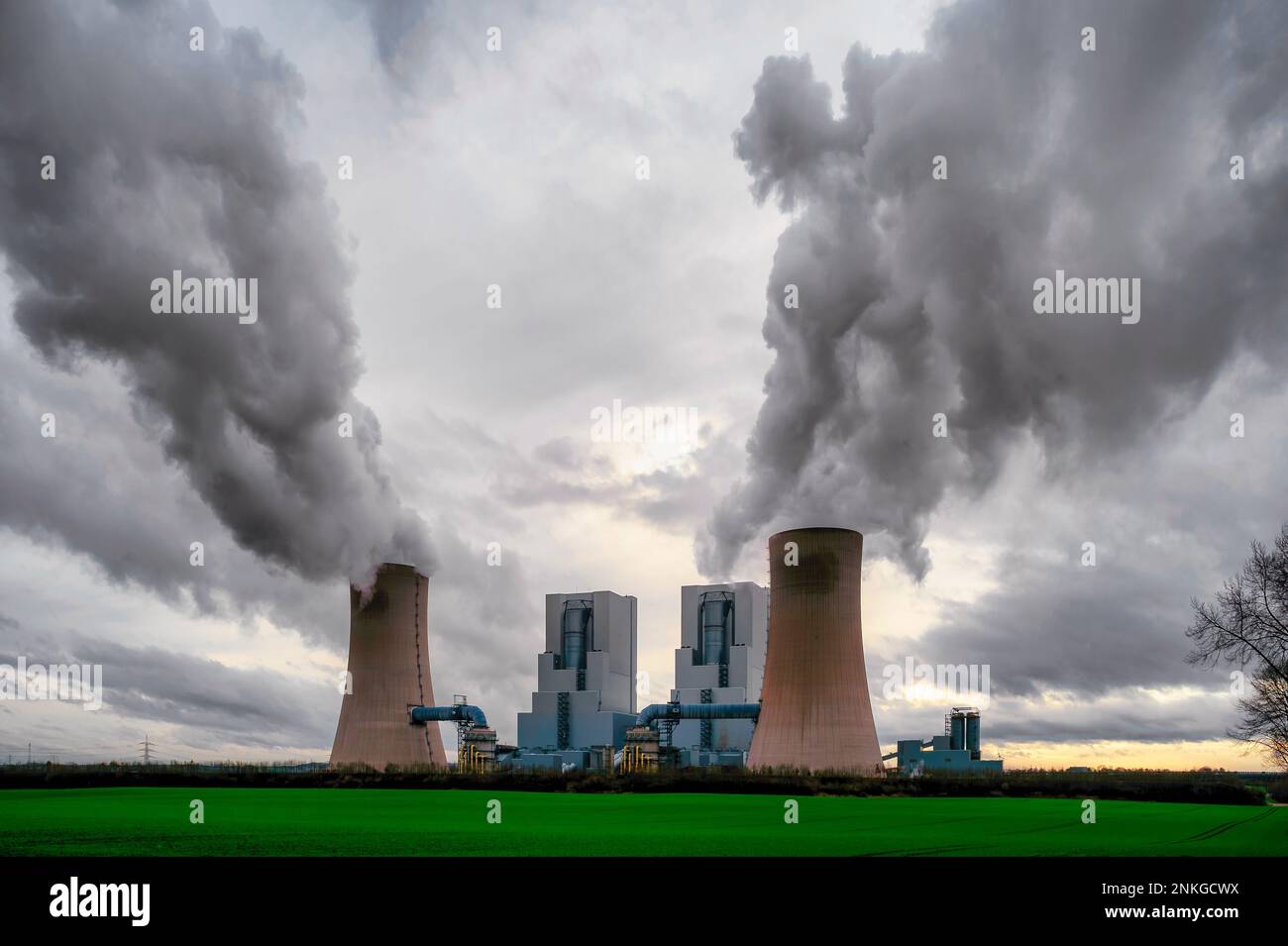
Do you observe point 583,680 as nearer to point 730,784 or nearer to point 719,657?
point 719,657

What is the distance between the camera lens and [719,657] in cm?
5206

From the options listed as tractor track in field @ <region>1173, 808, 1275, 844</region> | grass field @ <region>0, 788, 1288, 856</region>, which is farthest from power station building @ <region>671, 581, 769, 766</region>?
tractor track in field @ <region>1173, 808, 1275, 844</region>

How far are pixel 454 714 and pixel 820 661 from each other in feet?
66.9

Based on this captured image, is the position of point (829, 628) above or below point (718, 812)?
above

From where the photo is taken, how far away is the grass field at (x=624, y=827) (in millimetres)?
11727

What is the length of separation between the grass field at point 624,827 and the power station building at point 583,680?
25745 mm

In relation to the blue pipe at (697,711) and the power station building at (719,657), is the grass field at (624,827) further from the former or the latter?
the power station building at (719,657)

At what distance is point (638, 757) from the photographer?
143 ft

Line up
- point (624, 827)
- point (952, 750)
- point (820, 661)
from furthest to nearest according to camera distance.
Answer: point (952, 750), point (820, 661), point (624, 827)

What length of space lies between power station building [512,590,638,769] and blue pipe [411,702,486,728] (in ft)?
11.8

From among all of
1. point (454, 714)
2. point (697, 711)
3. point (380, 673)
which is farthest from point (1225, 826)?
point (454, 714)
